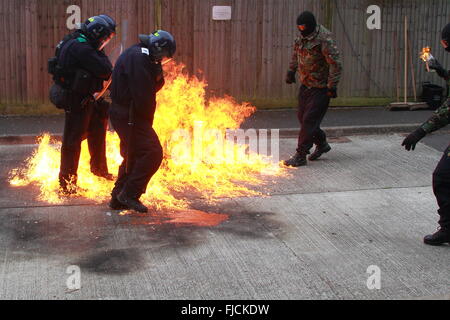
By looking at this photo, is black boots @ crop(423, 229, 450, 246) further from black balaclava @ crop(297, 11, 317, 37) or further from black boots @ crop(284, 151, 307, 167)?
black balaclava @ crop(297, 11, 317, 37)

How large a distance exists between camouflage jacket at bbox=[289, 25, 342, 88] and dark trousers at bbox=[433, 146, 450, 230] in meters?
2.89

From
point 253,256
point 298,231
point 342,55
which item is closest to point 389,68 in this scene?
point 342,55

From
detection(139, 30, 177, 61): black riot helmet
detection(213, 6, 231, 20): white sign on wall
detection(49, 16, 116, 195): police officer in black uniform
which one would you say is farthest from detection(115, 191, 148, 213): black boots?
detection(213, 6, 231, 20): white sign on wall

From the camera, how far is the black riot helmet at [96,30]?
22.1 feet

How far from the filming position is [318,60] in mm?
8391

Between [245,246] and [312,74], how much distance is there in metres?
3.47

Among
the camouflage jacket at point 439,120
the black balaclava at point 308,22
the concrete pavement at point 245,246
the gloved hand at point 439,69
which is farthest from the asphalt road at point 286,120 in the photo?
the camouflage jacket at point 439,120

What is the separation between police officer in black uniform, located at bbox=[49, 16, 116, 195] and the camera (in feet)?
22.1

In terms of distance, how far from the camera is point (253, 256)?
17.9 ft

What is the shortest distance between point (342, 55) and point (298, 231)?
23.5ft

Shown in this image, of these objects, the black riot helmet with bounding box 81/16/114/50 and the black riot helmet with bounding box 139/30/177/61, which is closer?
the black riot helmet with bounding box 139/30/177/61

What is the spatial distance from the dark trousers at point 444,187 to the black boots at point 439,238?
69mm

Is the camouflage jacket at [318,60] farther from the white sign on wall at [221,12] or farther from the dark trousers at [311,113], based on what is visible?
the white sign on wall at [221,12]

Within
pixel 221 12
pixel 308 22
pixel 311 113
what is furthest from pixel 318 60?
pixel 221 12
